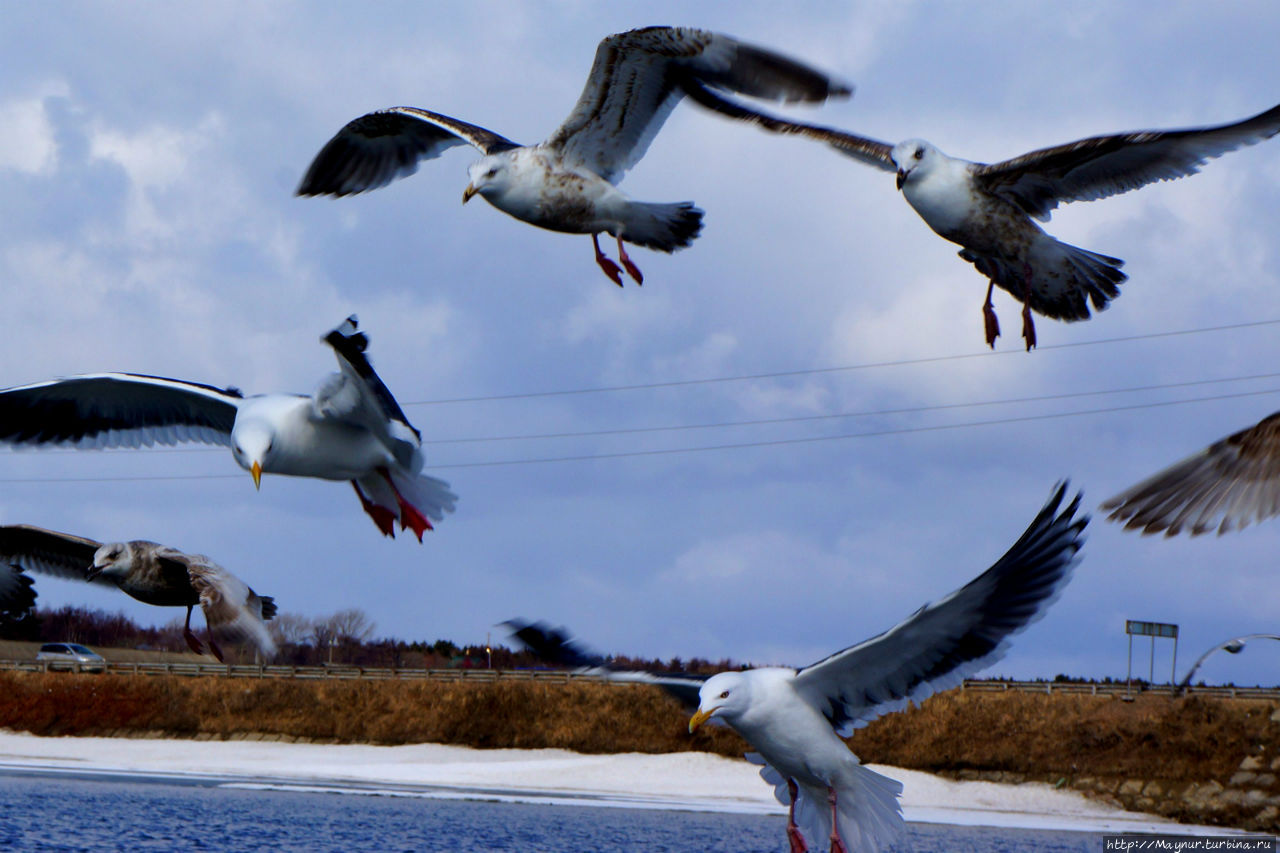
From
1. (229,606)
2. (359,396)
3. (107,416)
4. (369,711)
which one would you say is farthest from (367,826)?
(229,606)

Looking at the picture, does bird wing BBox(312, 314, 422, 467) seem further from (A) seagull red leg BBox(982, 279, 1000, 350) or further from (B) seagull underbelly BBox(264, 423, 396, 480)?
(A) seagull red leg BBox(982, 279, 1000, 350)

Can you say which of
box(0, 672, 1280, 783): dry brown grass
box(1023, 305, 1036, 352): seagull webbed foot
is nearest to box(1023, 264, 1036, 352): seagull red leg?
box(1023, 305, 1036, 352): seagull webbed foot

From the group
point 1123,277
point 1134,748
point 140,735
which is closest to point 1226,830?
point 1134,748

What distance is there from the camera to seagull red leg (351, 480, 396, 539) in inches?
304

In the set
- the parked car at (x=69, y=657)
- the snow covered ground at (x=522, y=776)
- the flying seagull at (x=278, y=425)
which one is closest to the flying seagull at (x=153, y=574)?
the flying seagull at (x=278, y=425)

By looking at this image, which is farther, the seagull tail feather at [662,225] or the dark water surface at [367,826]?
the dark water surface at [367,826]

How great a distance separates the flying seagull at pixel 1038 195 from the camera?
27.0 ft

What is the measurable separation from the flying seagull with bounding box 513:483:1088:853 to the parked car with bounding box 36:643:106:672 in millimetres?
36167

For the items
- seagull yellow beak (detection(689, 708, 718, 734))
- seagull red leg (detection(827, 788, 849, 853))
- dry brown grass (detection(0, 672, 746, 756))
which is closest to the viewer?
seagull yellow beak (detection(689, 708, 718, 734))

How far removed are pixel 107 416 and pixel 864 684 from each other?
4802 millimetres

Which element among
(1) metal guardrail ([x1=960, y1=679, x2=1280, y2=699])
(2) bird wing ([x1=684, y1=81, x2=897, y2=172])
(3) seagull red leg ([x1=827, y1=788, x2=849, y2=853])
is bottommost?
(3) seagull red leg ([x1=827, y1=788, x2=849, y2=853])

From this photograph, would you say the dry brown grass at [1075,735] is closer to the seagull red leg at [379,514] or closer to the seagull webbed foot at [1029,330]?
the seagull webbed foot at [1029,330]

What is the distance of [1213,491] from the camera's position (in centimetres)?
532

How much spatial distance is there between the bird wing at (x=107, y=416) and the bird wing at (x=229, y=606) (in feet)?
6.72
